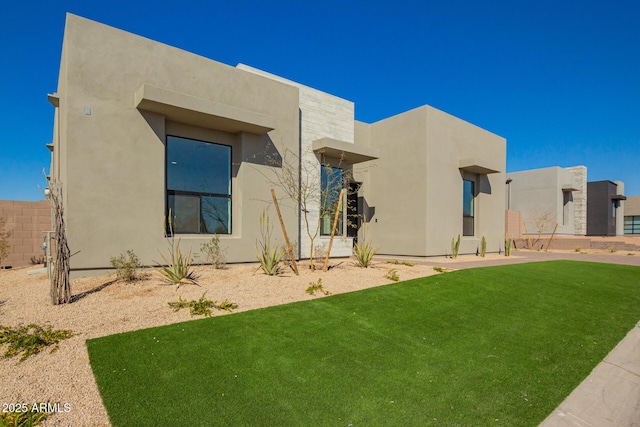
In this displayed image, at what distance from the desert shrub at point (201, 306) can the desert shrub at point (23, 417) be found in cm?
231

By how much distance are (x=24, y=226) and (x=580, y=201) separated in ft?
130

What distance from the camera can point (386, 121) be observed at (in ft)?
49.7

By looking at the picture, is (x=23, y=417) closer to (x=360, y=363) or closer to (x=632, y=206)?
(x=360, y=363)

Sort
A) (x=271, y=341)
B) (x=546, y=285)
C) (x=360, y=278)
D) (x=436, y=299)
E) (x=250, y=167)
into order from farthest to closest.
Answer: (x=250, y=167)
(x=546, y=285)
(x=360, y=278)
(x=436, y=299)
(x=271, y=341)

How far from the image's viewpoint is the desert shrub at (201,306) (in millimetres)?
5105

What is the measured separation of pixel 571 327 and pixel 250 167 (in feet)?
26.3

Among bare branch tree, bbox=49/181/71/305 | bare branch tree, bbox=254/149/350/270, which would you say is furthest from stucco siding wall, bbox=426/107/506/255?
bare branch tree, bbox=49/181/71/305

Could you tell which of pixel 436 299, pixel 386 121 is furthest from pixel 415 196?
pixel 436 299

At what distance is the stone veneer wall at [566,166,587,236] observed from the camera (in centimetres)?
3147

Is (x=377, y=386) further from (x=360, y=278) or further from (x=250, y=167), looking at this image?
(x=250, y=167)

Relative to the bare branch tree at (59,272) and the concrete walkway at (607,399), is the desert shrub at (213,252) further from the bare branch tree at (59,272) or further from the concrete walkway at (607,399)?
the concrete walkway at (607,399)

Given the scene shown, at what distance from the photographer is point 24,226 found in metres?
11.0

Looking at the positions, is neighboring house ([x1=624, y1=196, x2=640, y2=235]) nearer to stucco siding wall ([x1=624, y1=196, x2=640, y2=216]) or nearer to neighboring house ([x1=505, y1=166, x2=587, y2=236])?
stucco siding wall ([x1=624, y1=196, x2=640, y2=216])

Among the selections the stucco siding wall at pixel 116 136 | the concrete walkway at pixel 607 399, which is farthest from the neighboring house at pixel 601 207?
the stucco siding wall at pixel 116 136
